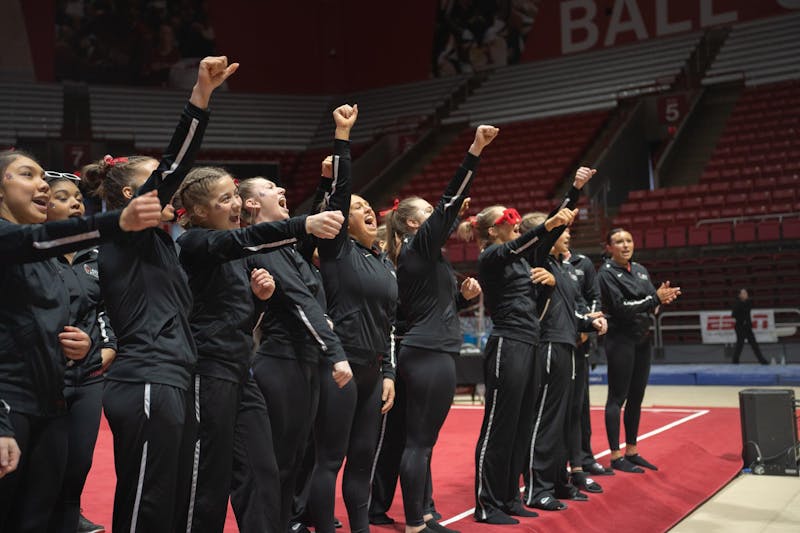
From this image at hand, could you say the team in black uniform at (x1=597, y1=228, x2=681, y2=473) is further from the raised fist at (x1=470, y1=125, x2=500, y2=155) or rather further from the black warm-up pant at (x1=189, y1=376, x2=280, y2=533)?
the black warm-up pant at (x1=189, y1=376, x2=280, y2=533)

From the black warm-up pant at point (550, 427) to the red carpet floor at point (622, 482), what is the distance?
19cm

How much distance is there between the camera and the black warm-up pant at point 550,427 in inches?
184

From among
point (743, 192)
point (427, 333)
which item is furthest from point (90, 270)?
point (743, 192)

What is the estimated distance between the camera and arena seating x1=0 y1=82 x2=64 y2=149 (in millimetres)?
18703

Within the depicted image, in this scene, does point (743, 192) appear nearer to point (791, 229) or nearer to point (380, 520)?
point (791, 229)

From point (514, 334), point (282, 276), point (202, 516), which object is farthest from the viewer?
point (514, 334)

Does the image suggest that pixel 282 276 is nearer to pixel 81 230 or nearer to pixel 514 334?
pixel 81 230

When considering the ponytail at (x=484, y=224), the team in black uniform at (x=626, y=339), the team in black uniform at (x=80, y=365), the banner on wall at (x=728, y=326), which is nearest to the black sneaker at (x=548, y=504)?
the team in black uniform at (x=626, y=339)

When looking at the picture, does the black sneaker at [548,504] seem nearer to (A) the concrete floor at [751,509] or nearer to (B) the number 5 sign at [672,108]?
(A) the concrete floor at [751,509]

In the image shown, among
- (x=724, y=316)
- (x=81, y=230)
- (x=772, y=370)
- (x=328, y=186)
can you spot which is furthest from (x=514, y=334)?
(x=724, y=316)

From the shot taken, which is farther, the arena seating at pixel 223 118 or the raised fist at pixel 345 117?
the arena seating at pixel 223 118

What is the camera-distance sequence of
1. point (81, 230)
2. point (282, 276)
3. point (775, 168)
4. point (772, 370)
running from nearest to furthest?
point (81, 230), point (282, 276), point (772, 370), point (775, 168)

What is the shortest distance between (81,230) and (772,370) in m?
10.9

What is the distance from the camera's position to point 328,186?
364cm
